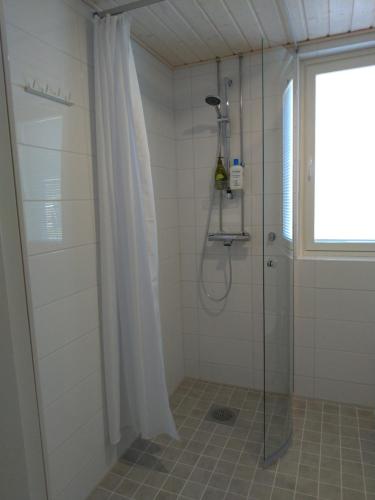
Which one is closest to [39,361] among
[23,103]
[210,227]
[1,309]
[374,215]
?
[1,309]

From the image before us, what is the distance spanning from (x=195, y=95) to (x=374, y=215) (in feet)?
4.80

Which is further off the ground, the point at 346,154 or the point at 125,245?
the point at 346,154

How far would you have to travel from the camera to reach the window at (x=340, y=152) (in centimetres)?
219

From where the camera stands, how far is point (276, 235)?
5.88 feet

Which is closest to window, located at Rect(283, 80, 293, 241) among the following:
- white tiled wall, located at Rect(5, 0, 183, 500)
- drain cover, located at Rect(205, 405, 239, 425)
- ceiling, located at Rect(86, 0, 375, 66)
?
ceiling, located at Rect(86, 0, 375, 66)

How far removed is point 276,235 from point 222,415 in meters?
1.30

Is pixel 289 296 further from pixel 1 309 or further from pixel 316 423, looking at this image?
pixel 1 309

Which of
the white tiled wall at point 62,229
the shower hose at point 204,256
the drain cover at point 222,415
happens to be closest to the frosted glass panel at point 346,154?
the shower hose at point 204,256

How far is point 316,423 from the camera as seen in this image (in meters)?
2.16

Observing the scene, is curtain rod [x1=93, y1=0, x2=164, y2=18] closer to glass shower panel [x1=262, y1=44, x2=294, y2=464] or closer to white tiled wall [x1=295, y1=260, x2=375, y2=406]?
glass shower panel [x1=262, y1=44, x2=294, y2=464]

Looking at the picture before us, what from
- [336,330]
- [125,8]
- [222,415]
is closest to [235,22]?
[125,8]

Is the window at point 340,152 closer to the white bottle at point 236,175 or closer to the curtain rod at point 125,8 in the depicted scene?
the white bottle at point 236,175

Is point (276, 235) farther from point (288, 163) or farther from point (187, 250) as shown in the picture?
point (187, 250)

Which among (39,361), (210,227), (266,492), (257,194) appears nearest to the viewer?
(39,361)
